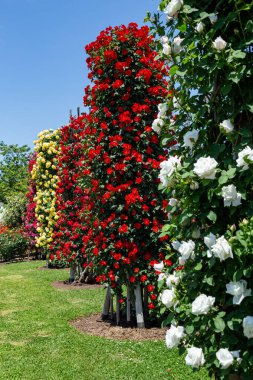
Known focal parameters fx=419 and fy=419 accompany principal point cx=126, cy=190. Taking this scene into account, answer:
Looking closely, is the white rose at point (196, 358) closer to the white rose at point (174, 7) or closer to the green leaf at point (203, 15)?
the green leaf at point (203, 15)

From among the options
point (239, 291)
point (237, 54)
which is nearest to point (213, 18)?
point (237, 54)

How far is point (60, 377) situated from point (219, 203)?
3.28 meters

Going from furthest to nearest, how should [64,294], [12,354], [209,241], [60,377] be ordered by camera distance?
[64,294] → [12,354] → [60,377] → [209,241]

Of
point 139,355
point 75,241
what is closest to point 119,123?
point 139,355

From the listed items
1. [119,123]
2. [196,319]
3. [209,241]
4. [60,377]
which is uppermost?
[119,123]

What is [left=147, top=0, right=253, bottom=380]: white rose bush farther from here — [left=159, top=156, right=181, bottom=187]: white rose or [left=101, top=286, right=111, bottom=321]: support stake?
[left=101, top=286, right=111, bottom=321]: support stake

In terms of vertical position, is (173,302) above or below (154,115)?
below

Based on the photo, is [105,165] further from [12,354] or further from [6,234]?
[6,234]

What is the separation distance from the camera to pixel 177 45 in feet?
9.32

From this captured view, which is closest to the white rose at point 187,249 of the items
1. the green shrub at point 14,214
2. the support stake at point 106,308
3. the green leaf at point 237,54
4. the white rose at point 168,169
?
the white rose at point 168,169

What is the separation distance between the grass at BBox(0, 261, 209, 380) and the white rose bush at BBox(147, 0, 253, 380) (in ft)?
7.43

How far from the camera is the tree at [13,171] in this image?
37.7m

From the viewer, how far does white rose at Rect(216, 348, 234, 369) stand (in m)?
2.28

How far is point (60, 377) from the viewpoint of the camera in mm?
4711
